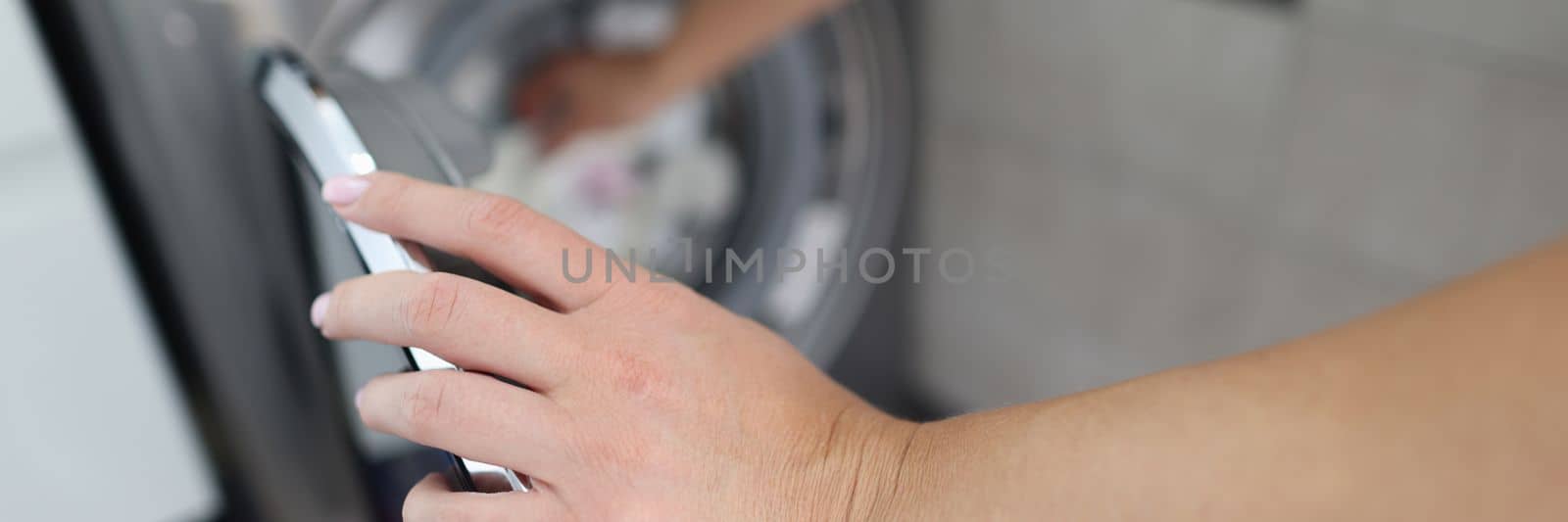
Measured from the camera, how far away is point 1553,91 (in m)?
0.51

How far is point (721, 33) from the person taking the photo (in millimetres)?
681

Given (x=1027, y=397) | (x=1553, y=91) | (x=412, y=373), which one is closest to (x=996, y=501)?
(x=412, y=373)

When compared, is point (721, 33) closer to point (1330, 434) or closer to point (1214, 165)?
point (1214, 165)

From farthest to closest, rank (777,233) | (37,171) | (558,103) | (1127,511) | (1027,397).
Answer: (1027,397)
(777,233)
(558,103)
(37,171)
(1127,511)

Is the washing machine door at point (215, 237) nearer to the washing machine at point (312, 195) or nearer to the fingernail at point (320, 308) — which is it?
the washing machine at point (312, 195)

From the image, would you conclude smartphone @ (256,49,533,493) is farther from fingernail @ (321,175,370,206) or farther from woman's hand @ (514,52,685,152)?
woman's hand @ (514,52,685,152)

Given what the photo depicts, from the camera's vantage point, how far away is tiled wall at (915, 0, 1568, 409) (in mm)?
542

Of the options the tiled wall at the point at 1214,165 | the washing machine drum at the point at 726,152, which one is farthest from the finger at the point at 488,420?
the tiled wall at the point at 1214,165

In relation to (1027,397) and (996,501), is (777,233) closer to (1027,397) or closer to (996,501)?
(1027,397)

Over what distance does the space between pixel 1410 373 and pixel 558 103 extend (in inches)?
20.2

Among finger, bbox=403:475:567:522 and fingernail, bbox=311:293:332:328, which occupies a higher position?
fingernail, bbox=311:293:332:328

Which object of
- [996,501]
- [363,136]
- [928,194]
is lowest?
[928,194]

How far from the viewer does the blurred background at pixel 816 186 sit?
0.46 metres

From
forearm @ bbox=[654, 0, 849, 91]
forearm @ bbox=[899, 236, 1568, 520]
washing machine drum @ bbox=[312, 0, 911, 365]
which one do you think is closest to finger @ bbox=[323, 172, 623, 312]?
forearm @ bbox=[899, 236, 1568, 520]
